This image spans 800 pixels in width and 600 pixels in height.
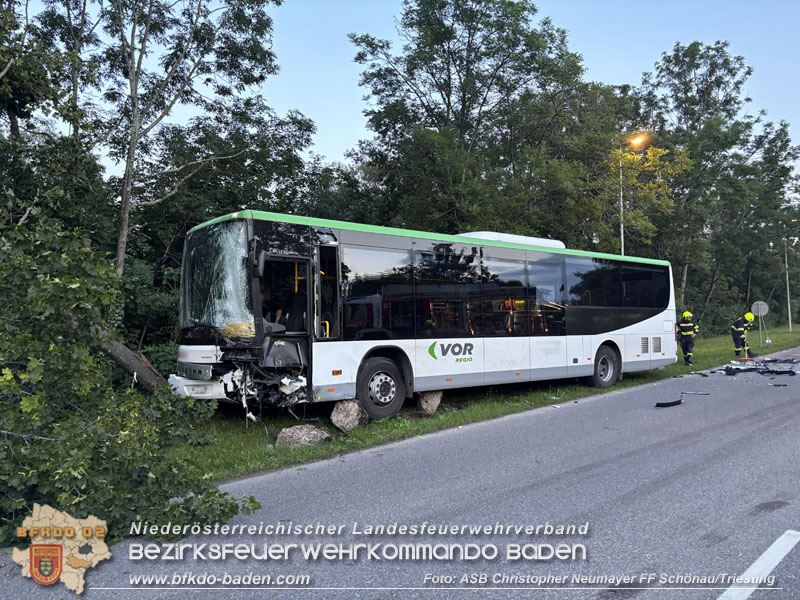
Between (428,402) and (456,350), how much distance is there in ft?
3.45

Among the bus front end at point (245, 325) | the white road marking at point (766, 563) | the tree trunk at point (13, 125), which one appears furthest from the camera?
the tree trunk at point (13, 125)

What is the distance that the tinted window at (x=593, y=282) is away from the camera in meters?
12.8

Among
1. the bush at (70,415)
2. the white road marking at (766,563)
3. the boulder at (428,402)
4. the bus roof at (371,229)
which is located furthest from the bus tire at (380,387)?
the white road marking at (766,563)

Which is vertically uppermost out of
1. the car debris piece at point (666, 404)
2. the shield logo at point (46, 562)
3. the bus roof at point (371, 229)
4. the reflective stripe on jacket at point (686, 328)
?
the bus roof at point (371, 229)

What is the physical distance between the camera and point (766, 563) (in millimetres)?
3662

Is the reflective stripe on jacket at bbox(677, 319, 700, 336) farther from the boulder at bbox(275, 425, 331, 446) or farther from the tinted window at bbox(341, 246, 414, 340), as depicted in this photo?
the boulder at bbox(275, 425, 331, 446)

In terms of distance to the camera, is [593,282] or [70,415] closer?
[70,415]

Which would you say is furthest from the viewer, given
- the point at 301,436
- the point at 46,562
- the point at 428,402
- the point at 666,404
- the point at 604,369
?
the point at 604,369

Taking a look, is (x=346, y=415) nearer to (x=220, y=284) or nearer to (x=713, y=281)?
(x=220, y=284)

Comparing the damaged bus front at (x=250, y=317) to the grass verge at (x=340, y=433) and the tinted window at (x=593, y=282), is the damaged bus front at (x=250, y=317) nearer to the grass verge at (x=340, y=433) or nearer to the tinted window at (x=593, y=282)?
the grass verge at (x=340, y=433)

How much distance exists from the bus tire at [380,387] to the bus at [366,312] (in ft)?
0.06

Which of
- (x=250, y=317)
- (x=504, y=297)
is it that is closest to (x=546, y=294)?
(x=504, y=297)

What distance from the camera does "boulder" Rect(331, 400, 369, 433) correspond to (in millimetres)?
8453

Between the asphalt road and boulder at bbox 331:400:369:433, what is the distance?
1.00m
